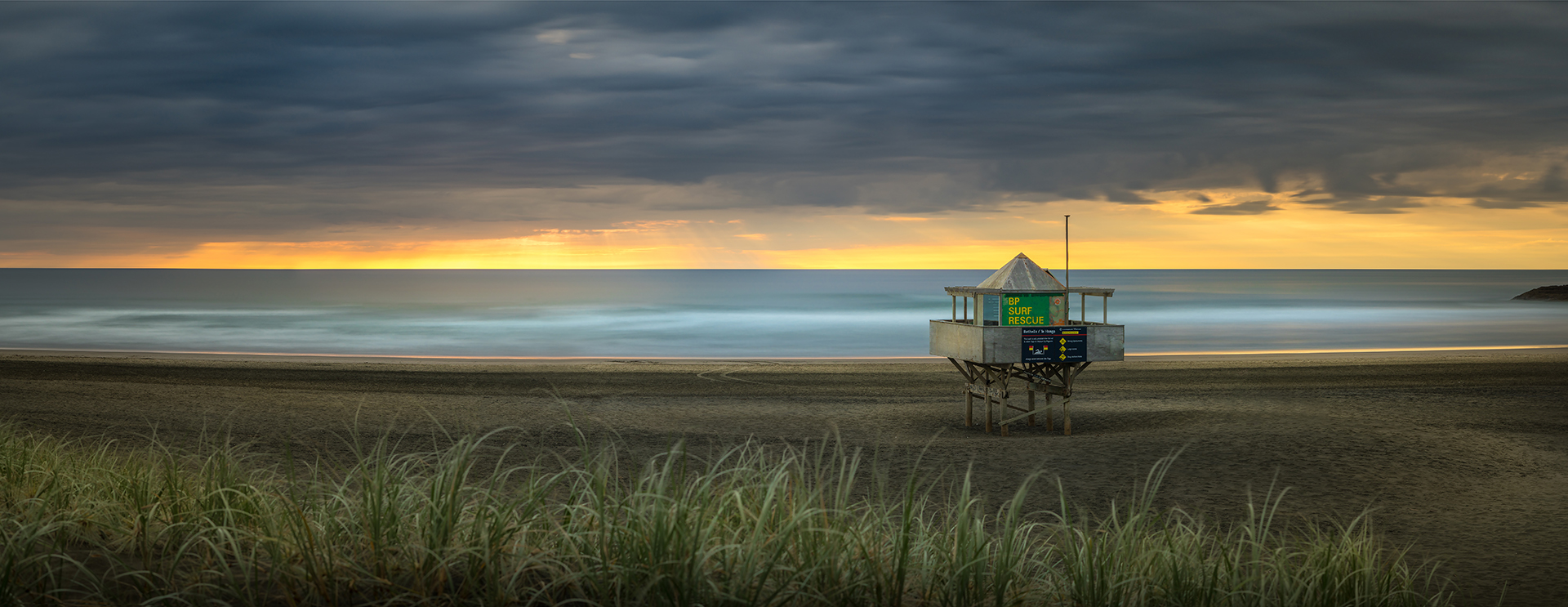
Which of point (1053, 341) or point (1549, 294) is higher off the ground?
point (1549, 294)

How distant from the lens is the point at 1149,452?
11742 mm

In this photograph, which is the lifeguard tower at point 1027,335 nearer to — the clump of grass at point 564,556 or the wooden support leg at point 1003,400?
the wooden support leg at point 1003,400

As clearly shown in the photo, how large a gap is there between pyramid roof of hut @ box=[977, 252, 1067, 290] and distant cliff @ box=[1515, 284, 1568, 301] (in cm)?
8446

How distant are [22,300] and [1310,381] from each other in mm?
92502

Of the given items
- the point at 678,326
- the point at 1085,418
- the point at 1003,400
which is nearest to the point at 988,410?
the point at 1003,400

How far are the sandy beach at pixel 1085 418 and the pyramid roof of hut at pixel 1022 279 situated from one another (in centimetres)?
201

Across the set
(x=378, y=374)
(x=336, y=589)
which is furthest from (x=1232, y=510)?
(x=378, y=374)

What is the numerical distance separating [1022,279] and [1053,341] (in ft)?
3.08

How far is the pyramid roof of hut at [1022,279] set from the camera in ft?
44.2

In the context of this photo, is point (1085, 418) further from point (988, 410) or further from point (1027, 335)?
point (1027, 335)

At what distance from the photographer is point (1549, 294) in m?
81.1

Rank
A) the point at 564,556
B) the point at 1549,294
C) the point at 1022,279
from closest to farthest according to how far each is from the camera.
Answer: the point at 564,556, the point at 1022,279, the point at 1549,294

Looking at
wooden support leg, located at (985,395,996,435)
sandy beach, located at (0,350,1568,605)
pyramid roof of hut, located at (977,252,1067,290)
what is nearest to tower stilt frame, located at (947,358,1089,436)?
wooden support leg, located at (985,395,996,435)

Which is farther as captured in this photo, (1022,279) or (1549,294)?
(1549,294)
